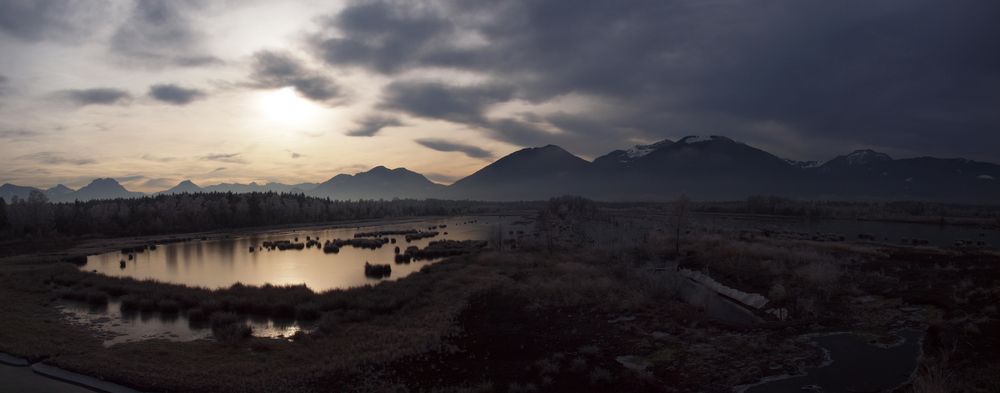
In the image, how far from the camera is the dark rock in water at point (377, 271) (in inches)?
1581

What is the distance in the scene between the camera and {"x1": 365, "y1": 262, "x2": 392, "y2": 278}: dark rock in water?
40153 millimetres

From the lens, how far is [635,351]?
50.0 ft

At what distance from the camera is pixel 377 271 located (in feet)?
136

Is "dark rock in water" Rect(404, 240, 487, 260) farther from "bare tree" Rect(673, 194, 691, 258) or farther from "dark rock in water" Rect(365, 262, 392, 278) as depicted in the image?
"bare tree" Rect(673, 194, 691, 258)

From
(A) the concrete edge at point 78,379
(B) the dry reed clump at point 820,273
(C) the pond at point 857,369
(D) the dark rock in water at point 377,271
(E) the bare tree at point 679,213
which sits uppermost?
(E) the bare tree at point 679,213

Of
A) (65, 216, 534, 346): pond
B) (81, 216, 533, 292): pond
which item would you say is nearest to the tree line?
(65, 216, 534, 346): pond

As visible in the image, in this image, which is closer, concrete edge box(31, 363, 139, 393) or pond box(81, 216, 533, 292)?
concrete edge box(31, 363, 139, 393)

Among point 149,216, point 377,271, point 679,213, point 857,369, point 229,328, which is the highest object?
point 149,216

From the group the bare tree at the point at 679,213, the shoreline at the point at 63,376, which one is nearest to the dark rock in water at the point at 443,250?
the bare tree at the point at 679,213

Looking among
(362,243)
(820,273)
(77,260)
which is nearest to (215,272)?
(77,260)

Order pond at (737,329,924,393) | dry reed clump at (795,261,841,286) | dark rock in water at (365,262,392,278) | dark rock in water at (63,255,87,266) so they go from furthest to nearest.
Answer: dark rock in water at (63,255,87,266) < dark rock in water at (365,262,392,278) < dry reed clump at (795,261,841,286) < pond at (737,329,924,393)

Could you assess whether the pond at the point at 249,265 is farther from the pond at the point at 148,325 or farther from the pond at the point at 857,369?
the pond at the point at 857,369

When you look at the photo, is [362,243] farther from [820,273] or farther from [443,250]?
[820,273]

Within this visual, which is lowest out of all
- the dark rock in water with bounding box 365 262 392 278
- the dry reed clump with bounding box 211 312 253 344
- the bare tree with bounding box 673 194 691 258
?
the dark rock in water with bounding box 365 262 392 278
